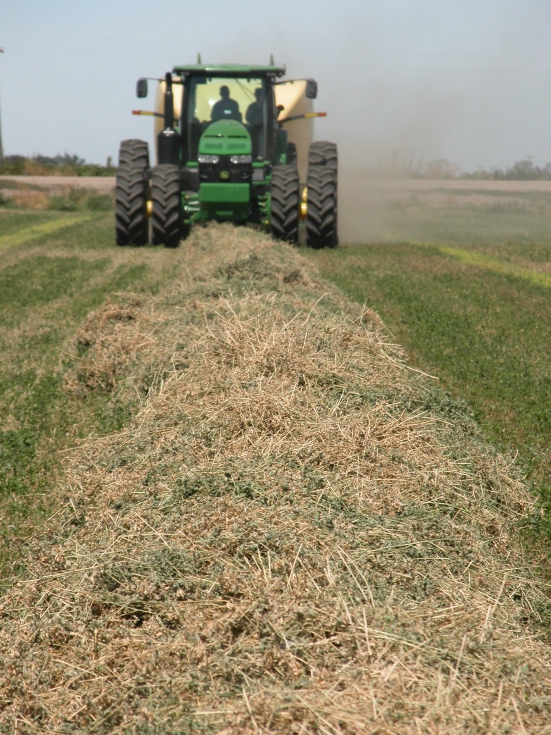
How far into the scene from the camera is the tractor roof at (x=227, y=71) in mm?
13289

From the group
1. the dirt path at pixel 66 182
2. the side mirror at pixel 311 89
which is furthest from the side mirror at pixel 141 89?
the dirt path at pixel 66 182

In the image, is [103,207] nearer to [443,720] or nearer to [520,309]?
[520,309]

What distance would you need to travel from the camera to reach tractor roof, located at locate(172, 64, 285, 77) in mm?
13289

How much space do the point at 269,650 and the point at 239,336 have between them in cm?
355

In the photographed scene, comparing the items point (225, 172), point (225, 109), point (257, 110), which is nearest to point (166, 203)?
point (225, 172)

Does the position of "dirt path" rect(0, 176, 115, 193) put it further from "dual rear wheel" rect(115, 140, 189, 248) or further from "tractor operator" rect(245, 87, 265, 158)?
"tractor operator" rect(245, 87, 265, 158)

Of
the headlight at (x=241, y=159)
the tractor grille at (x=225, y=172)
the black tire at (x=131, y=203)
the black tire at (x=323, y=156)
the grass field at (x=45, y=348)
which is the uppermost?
the black tire at (x=323, y=156)

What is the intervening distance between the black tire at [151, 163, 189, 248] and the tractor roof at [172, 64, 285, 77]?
1594mm

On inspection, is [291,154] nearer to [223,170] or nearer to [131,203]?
[223,170]

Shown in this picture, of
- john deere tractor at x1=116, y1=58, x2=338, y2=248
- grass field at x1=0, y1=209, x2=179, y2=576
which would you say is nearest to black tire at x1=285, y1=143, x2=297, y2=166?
john deere tractor at x1=116, y1=58, x2=338, y2=248

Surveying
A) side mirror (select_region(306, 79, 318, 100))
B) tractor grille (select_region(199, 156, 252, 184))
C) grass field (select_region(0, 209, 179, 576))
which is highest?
side mirror (select_region(306, 79, 318, 100))

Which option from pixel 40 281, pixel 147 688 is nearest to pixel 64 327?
pixel 40 281

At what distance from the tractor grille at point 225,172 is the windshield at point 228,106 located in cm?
109

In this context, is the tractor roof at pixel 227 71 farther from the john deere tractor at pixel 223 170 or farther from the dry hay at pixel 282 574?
the dry hay at pixel 282 574
